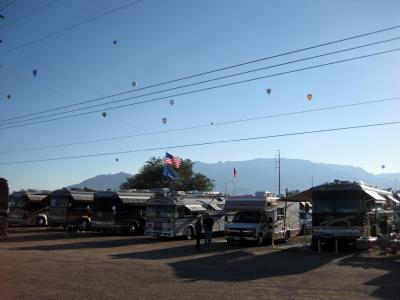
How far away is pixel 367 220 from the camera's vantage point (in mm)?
24156

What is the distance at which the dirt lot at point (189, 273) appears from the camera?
12453 millimetres

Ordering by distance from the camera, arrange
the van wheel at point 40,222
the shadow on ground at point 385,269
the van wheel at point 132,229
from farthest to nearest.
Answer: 1. the van wheel at point 40,222
2. the van wheel at point 132,229
3. the shadow on ground at point 385,269

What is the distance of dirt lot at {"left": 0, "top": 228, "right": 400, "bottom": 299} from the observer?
40.9 ft

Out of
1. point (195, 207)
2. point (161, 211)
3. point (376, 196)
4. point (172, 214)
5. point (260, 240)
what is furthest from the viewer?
point (195, 207)

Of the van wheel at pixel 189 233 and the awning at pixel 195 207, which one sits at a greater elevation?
the awning at pixel 195 207

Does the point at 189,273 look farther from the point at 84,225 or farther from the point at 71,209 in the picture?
the point at 84,225

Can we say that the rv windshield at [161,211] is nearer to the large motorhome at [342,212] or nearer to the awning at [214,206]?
the awning at [214,206]

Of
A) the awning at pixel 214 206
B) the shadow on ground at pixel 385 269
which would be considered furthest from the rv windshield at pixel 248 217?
the shadow on ground at pixel 385 269

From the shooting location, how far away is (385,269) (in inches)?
691

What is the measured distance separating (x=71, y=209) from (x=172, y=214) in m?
9.79

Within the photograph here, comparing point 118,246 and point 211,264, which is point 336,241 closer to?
point 211,264

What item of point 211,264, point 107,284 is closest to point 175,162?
point 211,264

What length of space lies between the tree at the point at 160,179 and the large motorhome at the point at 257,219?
49.9 m

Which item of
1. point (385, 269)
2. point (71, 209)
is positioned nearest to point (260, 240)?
point (385, 269)
